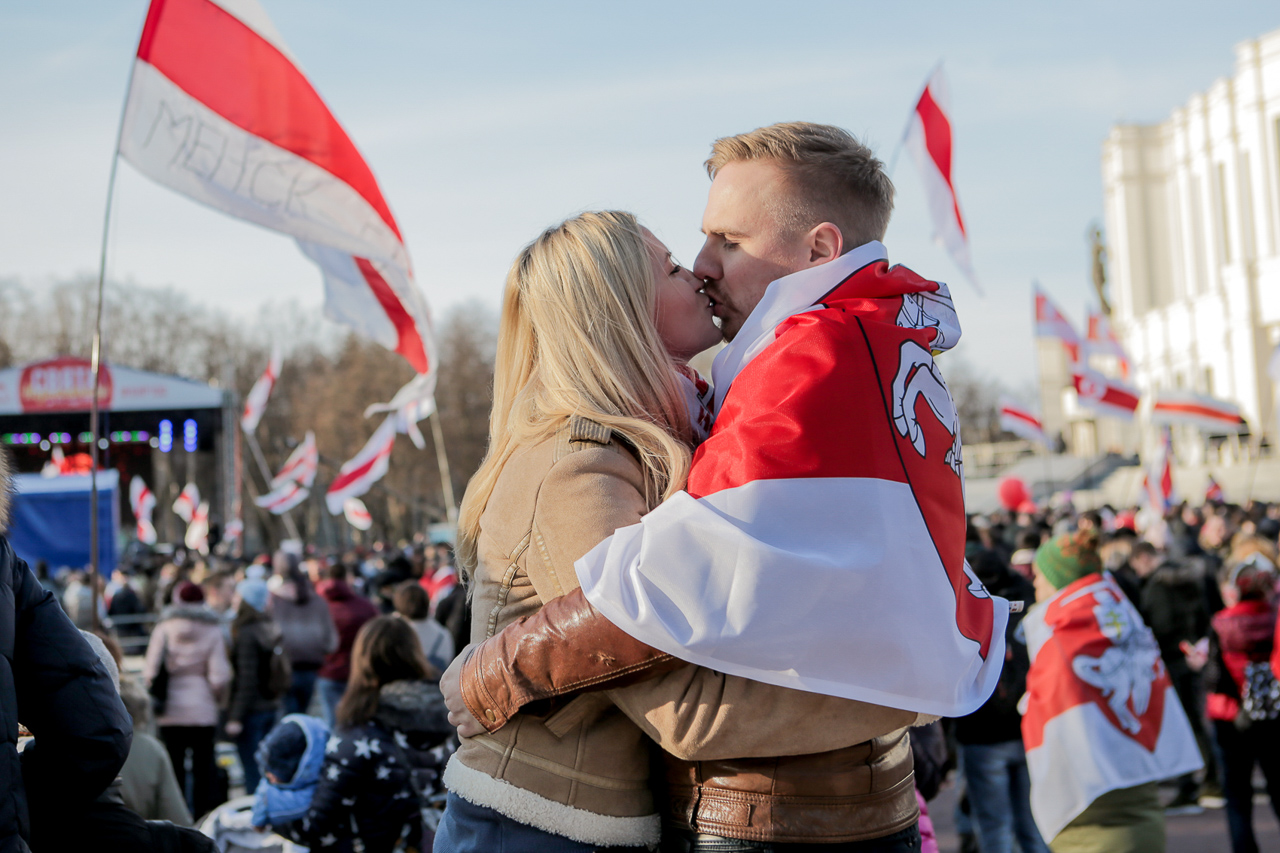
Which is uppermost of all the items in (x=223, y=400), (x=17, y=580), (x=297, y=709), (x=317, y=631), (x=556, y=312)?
(x=223, y=400)

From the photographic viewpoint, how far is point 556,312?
2162mm

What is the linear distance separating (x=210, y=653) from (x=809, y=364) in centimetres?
763

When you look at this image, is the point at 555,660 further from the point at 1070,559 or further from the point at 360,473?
the point at 360,473

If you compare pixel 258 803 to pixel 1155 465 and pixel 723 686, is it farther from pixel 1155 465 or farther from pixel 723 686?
pixel 1155 465

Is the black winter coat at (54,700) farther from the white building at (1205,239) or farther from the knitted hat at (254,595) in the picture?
the white building at (1205,239)

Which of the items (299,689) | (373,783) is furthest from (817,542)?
(299,689)

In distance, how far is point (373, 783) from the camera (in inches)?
191

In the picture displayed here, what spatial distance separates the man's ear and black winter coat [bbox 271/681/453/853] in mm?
3020

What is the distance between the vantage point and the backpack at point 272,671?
8.88m

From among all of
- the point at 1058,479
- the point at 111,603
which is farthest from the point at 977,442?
the point at 111,603

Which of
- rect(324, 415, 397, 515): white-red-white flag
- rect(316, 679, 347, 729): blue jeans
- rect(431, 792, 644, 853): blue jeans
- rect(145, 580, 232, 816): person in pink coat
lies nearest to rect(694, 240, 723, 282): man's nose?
rect(431, 792, 644, 853): blue jeans

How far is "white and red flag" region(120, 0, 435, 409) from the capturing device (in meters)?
5.85

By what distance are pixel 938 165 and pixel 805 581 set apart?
8.67m

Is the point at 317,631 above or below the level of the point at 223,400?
below
